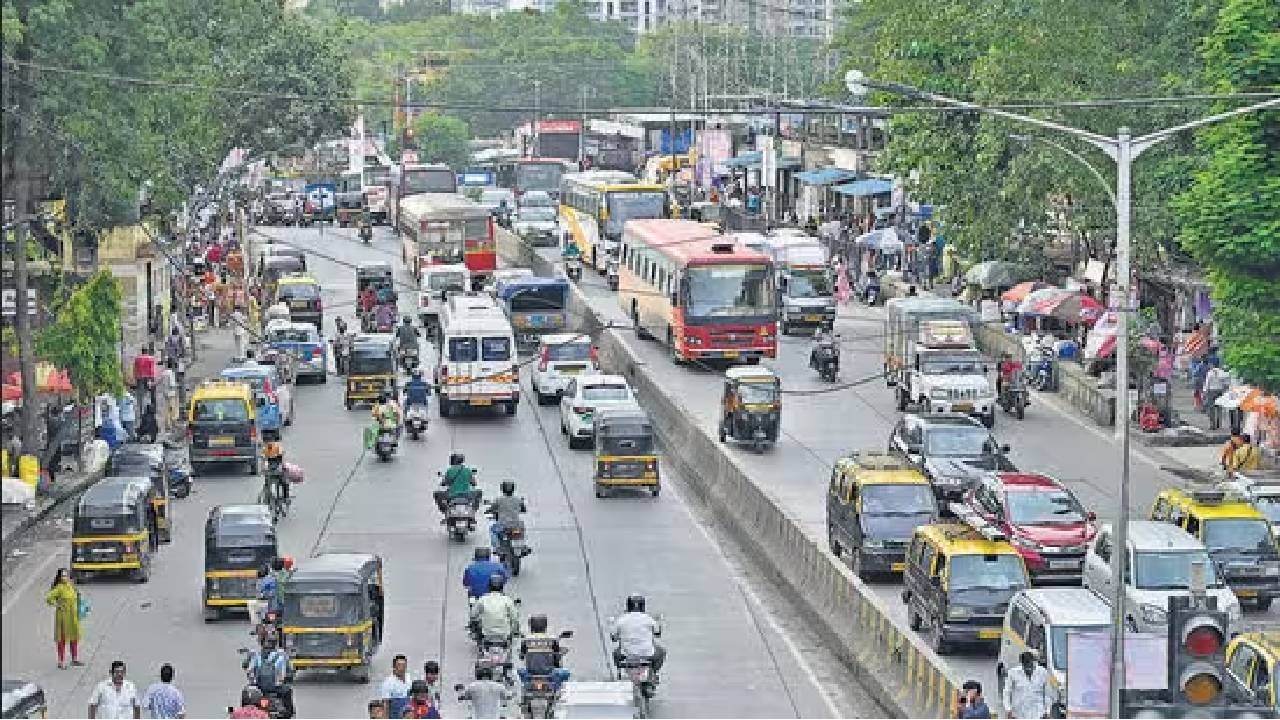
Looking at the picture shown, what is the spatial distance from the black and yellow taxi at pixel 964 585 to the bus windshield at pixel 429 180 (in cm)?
7951

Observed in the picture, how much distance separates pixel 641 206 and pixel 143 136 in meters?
36.6

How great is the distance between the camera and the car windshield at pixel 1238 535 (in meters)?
40.9

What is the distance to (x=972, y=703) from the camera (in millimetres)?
30125

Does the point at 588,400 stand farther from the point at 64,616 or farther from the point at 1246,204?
the point at 64,616

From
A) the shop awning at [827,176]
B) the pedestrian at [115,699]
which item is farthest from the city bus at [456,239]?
the pedestrian at [115,699]

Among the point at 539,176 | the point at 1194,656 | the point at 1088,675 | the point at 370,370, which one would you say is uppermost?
the point at 1194,656

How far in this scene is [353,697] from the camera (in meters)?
35.5

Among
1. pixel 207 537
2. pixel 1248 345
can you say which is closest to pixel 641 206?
pixel 1248 345

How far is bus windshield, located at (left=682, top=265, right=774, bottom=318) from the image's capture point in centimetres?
6888

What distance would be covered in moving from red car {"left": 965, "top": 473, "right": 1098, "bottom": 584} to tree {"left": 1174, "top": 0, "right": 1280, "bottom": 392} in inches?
315

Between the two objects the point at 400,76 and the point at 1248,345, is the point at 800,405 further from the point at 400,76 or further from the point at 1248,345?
the point at 400,76

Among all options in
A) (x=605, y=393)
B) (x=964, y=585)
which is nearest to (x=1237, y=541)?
(x=964, y=585)

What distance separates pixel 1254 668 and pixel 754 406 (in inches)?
1025

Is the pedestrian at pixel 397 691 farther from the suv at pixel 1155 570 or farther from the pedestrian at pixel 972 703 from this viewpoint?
the suv at pixel 1155 570
